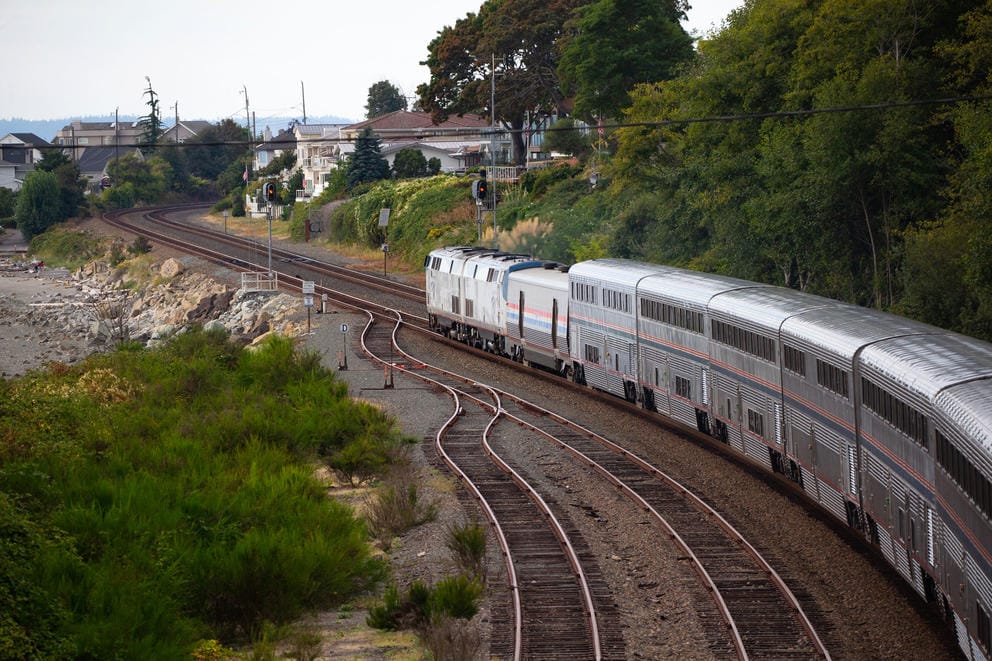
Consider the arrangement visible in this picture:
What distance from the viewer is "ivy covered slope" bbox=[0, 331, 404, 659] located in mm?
13094

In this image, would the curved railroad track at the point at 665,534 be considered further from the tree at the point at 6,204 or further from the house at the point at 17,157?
the house at the point at 17,157

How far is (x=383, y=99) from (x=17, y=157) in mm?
54273

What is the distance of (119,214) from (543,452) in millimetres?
94227

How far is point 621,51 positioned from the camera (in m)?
67.3

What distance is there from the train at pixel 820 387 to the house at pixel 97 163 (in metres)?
115

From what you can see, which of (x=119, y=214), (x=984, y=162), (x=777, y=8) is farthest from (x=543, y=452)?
(x=119, y=214)

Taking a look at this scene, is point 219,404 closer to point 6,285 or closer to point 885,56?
point 885,56

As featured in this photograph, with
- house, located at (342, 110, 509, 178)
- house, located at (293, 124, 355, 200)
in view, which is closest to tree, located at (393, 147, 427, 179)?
house, located at (342, 110, 509, 178)

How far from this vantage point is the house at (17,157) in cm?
14700

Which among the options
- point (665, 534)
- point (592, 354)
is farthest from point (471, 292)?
point (665, 534)

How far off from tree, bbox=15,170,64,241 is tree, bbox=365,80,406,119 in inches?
2546

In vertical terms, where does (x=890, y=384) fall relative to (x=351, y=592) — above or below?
above

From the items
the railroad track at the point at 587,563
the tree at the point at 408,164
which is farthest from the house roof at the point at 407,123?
Answer: the railroad track at the point at 587,563

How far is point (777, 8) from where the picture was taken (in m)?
41.8
